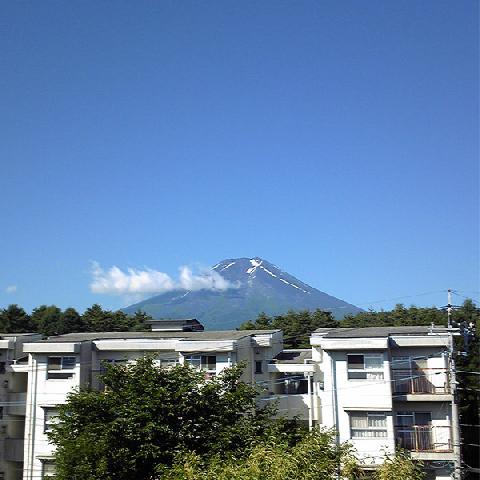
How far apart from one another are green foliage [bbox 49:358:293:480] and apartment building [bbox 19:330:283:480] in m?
3.85

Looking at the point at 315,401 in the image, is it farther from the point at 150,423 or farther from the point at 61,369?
the point at 61,369

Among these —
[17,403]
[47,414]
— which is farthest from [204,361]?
[17,403]

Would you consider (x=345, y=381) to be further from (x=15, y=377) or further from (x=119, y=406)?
(x=15, y=377)

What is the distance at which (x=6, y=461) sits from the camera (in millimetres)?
26250

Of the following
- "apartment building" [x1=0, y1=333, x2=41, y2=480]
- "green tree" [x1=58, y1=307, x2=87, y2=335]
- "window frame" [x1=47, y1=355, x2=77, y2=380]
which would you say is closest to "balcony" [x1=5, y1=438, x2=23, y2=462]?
"apartment building" [x1=0, y1=333, x2=41, y2=480]

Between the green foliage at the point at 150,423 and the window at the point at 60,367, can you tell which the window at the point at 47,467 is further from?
the green foliage at the point at 150,423

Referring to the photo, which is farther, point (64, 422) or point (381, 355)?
point (381, 355)

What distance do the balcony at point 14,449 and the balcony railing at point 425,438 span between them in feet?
54.8

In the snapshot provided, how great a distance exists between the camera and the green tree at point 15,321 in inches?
1855

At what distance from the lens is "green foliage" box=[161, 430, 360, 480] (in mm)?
13562

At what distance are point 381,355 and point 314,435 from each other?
632 centimetres

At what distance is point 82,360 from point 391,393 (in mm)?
13348

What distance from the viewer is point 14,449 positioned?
26.2 m

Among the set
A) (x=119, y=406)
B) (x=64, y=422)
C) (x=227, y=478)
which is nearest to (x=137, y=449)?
(x=119, y=406)
